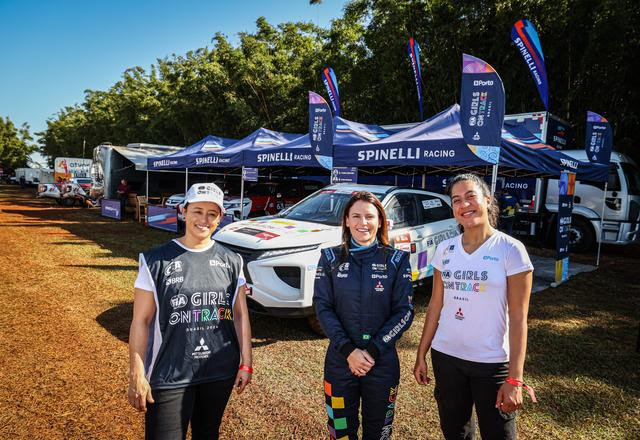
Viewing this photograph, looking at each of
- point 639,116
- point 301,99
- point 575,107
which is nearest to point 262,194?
point 301,99

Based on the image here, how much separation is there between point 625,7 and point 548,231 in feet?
23.0

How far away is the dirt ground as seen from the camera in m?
2.98

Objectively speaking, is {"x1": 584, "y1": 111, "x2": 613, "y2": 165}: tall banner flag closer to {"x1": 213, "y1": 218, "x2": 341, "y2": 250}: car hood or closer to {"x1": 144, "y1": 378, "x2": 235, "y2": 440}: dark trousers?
{"x1": 213, "y1": 218, "x2": 341, "y2": 250}: car hood

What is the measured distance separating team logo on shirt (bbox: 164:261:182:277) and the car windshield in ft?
11.4

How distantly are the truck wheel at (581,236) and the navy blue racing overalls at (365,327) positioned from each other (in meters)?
11.2

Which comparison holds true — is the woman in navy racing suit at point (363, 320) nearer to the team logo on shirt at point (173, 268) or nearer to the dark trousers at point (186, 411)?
the dark trousers at point (186, 411)

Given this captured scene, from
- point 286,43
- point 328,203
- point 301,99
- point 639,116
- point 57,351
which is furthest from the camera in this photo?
point 286,43

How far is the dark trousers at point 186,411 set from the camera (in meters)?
1.78

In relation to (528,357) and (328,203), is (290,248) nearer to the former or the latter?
(328,203)

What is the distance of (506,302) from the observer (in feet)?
6.28

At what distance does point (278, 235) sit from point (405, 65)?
1399 cm

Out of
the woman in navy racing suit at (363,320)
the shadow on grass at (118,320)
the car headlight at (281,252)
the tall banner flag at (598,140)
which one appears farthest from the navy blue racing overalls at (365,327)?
the tall banner flag at (598,140)

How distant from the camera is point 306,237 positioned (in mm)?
4660

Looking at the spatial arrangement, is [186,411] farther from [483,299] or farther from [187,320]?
[483,299]
